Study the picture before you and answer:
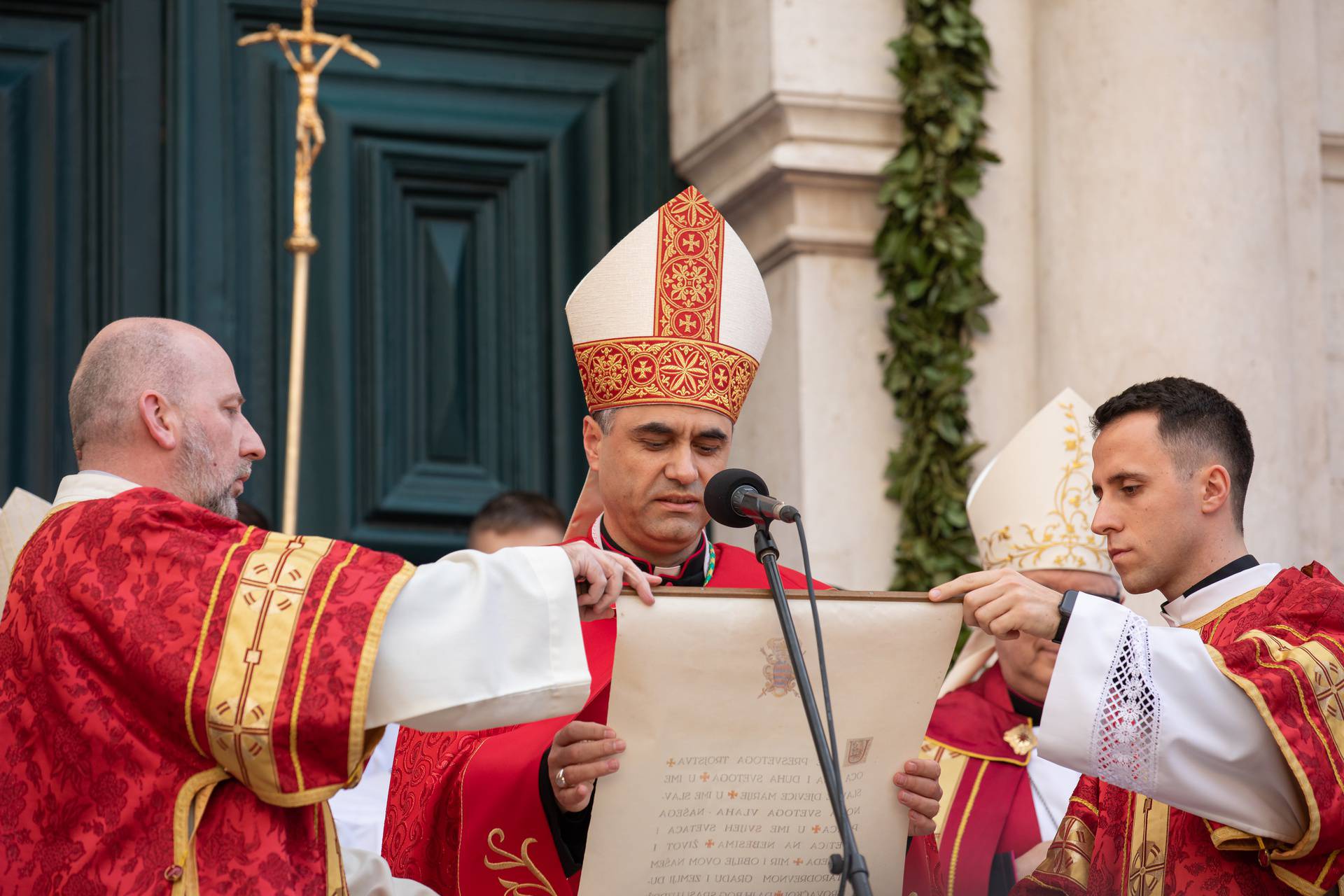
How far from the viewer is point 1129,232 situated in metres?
6.11

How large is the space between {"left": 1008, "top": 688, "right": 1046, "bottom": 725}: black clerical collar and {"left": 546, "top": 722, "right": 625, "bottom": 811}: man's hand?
5.87 ft

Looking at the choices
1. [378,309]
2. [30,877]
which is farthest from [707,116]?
[30,877]

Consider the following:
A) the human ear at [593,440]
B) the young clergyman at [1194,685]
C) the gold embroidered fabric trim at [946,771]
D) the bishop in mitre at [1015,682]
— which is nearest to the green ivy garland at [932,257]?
the bishop in mitre at [1015,682]

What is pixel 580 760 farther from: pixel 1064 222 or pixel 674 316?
pixel 1064 222

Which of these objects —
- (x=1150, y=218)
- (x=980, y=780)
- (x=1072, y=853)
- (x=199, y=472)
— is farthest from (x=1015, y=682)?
(x=199, y=472)

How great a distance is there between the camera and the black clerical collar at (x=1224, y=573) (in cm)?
386

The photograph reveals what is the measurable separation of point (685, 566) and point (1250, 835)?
138 cm

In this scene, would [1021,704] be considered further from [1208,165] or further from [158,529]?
[158,529]

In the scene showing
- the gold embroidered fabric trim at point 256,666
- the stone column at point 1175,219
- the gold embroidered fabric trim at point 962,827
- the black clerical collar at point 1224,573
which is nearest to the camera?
the gold embroidered fabric trim at point 256,666

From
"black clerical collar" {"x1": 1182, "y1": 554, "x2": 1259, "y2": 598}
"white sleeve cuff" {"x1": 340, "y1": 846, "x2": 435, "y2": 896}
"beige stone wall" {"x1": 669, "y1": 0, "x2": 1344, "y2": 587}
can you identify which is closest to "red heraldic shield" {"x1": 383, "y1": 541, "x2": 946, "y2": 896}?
"white sleeve cuff" {"x1": 340, "y1": 846, "x2": 435, "y2": 896}

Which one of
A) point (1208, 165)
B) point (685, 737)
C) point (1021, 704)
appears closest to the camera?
point (685, 737)

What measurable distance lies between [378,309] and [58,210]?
1052 millimetres

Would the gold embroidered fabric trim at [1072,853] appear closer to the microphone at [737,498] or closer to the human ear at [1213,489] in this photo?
the human ear at [1213,489]

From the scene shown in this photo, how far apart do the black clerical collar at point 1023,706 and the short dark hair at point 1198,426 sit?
4.34 feet
